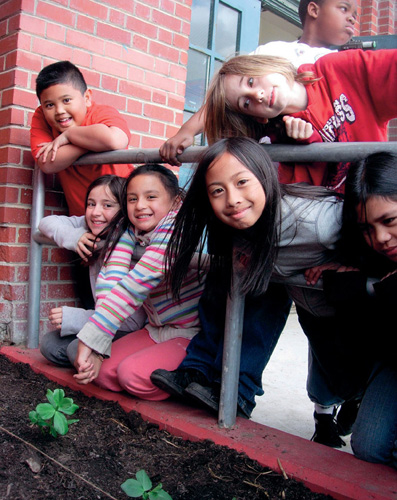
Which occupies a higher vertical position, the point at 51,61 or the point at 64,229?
the point at 51,61

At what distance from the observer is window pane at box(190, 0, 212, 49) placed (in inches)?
163

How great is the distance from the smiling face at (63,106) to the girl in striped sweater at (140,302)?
2.27ft

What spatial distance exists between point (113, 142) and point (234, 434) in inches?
55.8

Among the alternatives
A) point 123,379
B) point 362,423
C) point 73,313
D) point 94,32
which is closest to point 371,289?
point 362,423

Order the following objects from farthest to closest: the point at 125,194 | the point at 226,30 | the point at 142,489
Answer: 1. the point at 226,30
2. the point at 125,194
3. the point at 142,489

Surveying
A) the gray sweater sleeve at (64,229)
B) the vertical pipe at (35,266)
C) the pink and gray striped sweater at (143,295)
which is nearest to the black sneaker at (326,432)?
the pink and gray striped sweater at (143,295)

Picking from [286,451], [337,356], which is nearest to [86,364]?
[286,451]

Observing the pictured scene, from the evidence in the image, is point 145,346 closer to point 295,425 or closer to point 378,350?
point 295,425

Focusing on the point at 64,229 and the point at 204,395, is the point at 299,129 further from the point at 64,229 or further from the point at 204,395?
the point at 64,229

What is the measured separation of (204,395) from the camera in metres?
1.76

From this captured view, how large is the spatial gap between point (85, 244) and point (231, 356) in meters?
1.00

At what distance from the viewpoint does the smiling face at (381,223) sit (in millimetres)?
1386

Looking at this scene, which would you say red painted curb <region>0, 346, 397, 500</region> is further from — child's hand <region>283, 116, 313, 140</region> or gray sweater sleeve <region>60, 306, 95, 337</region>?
child's hand <region>283, 116, 313, 140</region>

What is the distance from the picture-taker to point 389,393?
5.22 ft
